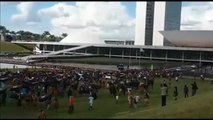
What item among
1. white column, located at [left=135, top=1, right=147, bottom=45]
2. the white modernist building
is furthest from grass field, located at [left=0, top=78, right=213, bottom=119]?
white column, located at [left=135, top=1, right=147, bottom=45]

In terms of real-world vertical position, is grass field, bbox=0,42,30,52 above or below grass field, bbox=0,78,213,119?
above

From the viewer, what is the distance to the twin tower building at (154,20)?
137375 mm

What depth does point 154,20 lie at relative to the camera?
139 meters

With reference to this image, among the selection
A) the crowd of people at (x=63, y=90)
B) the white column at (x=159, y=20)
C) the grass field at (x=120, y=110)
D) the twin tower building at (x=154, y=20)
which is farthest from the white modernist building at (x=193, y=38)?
the grass field at (x=120, y=110)

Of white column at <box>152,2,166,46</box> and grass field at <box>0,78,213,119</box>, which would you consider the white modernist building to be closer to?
white column at <box>152,2,166,46</box>

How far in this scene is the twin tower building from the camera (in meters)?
137

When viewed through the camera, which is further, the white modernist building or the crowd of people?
the white modernist building

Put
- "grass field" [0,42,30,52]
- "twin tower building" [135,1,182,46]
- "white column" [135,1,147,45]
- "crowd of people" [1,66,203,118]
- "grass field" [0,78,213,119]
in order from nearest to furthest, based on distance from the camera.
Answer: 1. "grass field" [0,78,213,119]
2. "crowd of people" [1,66,203,118]
3. "grass field" [0,42,30,52]
4. "twin tower building" [135,1,182,46]
5. "white column" [135,1,147,45]

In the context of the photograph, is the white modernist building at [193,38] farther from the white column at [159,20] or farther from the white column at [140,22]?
the white column at [140,22]

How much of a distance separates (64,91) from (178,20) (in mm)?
123546

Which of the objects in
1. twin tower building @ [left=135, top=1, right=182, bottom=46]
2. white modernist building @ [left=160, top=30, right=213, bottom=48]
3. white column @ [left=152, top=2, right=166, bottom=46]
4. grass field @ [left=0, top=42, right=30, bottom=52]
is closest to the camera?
white modernist building @ [left=160, top=30, right=213, bottom=48]

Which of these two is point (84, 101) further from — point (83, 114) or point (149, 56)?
point (149, 56)

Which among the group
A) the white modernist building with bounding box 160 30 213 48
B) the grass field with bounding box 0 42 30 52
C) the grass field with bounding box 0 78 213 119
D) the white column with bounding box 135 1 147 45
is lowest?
the grass field with bounding box 0 78 213 119

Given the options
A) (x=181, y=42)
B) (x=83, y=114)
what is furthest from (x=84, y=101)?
(x=181, y=42)
